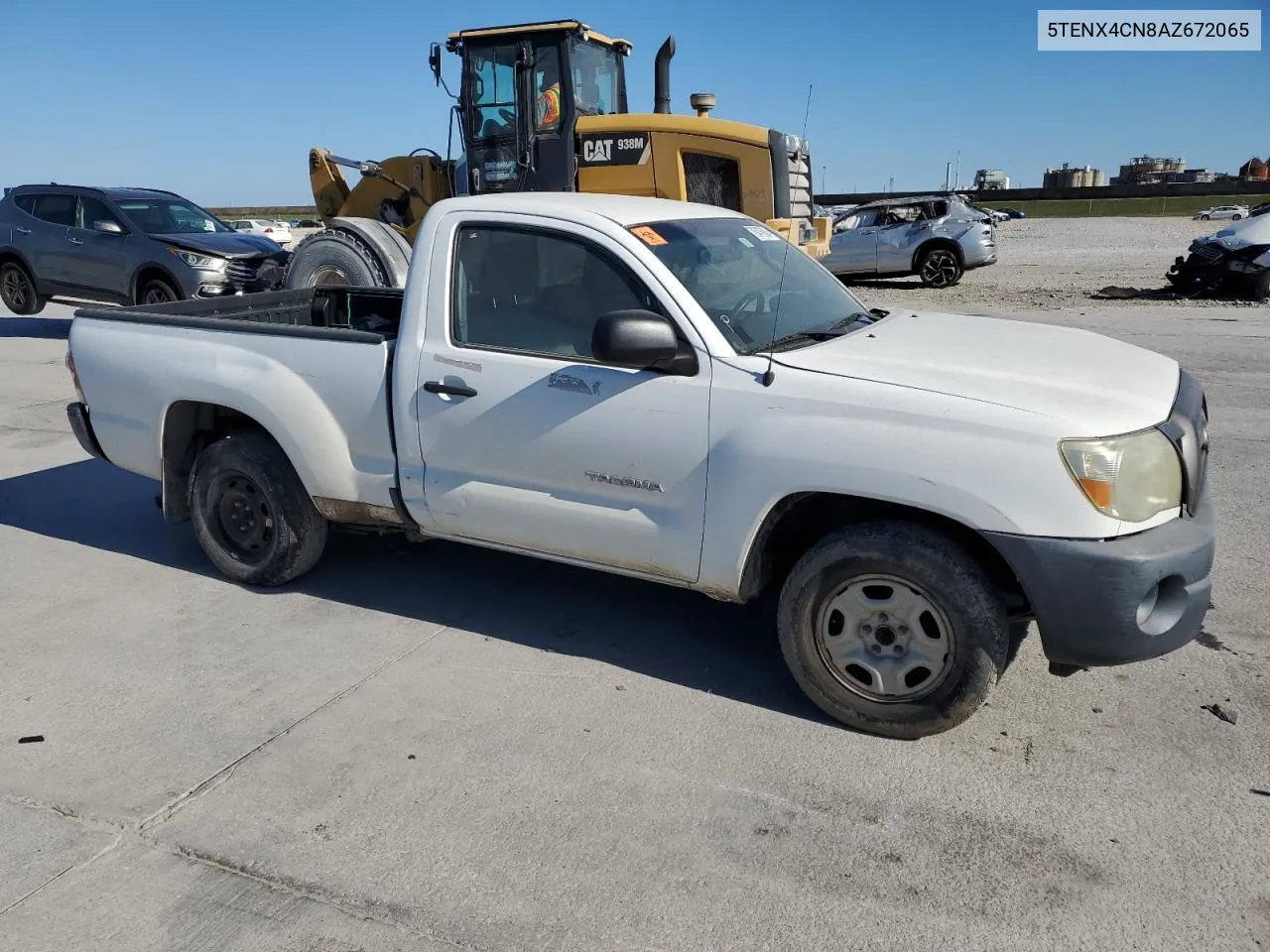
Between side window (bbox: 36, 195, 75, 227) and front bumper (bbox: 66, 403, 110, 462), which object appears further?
side window (bbox: 36, 195, 75, 227)

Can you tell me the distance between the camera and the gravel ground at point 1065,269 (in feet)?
55.3

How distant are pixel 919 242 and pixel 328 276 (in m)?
12.2

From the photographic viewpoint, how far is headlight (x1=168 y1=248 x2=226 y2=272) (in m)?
12.4

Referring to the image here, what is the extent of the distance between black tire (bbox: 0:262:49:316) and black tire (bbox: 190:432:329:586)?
1072 centimetres

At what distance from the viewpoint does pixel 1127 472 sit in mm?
3373

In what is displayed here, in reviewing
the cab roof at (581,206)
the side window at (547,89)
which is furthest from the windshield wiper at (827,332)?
the side window at (547,89)

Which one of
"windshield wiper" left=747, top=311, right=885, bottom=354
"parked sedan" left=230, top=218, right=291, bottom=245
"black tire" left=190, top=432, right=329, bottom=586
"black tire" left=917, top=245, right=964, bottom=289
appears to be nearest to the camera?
"windshield wiper" left=747, top=311, right=885, bottom=354

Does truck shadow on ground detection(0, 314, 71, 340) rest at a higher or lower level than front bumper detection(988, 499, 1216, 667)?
higher

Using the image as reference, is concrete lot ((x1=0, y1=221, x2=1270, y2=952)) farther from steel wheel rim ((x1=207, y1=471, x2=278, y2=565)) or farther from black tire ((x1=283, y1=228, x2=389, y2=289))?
black tire ((x1=283, y1=228, x2=389, y2=289))

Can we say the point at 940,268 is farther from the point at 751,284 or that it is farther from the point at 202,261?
the point at 751,284

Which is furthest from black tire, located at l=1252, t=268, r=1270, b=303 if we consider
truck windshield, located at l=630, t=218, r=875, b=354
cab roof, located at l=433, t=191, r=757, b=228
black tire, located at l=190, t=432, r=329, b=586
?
black tire, located at l=190, t=432, r=329, b=586

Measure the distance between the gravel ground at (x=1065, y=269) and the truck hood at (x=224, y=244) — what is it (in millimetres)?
9607

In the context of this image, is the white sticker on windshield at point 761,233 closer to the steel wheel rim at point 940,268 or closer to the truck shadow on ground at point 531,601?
the truck shadow on ground at point 531,601

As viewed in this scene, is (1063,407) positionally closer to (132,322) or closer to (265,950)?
(265,950)
